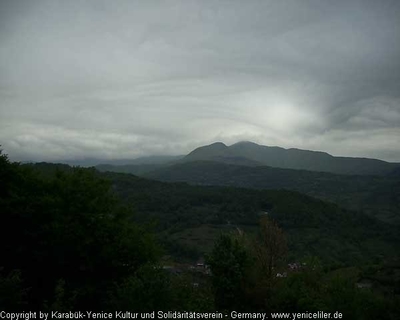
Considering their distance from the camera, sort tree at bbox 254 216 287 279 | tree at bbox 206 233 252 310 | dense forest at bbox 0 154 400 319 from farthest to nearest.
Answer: tree at bbox 254 216 287 279 → tree at bbox 206 233 252 310 → dense forest at bbox 0 154 400 319

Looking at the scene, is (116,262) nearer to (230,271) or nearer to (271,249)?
(230,271)

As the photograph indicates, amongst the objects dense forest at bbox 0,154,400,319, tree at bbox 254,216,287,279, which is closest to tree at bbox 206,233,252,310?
dense forest at bbox 0,154,400,319

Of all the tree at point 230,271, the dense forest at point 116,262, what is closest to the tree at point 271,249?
the dense forest at point 116,262

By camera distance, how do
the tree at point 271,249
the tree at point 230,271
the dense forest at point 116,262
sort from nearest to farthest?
→ the dense forest at point 116,262, the tree at point 230,271, the tree at point 271,249

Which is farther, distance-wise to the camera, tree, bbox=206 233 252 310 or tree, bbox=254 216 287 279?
tree, bbox=254 216 287 279

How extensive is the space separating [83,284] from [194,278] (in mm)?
10533

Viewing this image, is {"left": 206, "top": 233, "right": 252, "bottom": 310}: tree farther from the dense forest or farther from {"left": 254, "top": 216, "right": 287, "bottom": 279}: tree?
{"left": 254, "top": 216, "right": 287, "bottom": 279}: tree

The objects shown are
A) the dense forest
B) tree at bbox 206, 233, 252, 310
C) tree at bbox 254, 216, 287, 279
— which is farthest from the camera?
tree at bbox 254, 216, 287, 279

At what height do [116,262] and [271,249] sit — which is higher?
[271,249]

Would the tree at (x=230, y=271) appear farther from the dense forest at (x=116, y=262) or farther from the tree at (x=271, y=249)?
the tree at (x=271, y=249)

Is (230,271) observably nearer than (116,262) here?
Yes

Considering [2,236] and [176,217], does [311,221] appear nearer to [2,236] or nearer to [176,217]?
[176,217]

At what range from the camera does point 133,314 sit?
1430 cm

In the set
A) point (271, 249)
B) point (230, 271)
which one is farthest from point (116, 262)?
point (271, 249)
